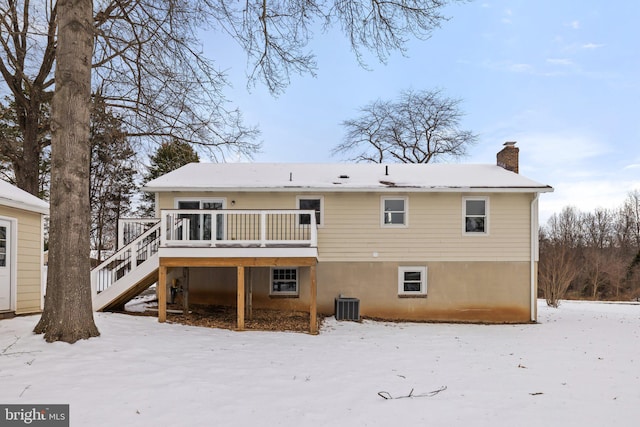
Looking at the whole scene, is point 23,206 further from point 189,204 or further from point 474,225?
point 474,225

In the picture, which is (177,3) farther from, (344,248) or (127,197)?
(127,197)

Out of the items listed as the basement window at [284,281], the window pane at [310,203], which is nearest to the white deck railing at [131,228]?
the basement window at [284,281]

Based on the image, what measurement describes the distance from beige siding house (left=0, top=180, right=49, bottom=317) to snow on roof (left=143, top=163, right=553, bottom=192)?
10.3ft

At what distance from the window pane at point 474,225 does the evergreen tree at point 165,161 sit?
9.94m

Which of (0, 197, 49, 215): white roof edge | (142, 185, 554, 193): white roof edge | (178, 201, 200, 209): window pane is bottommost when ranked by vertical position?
(0, 197, 49, 215): white roof edge

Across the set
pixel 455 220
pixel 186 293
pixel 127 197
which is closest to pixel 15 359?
pixel 186 293

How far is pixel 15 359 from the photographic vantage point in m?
6.13

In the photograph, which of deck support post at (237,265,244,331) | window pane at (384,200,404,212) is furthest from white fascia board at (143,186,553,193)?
deck support post at (237,265,244,331)

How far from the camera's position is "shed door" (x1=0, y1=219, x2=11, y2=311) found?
9.77 m

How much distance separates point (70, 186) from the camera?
7.43 metres

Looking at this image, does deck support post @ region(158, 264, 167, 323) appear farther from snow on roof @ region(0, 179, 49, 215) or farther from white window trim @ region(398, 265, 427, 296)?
white window trim @ region(398, 265, 427, 296)

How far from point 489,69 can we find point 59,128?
14850 millimetres

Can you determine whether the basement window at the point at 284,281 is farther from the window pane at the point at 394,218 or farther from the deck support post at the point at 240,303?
the window pane at the point at 394,218

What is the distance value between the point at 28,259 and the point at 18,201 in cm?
176
